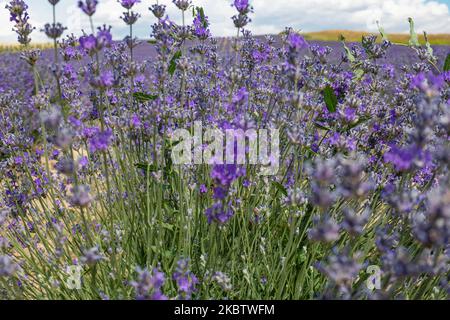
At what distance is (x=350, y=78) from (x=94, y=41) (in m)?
1.76

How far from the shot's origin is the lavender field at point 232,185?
137cm

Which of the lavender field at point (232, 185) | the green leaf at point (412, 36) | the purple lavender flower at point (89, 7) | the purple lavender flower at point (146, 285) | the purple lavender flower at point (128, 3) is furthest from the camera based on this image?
the green leaf at point (412, 36)

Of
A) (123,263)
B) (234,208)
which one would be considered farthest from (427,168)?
(123,263)

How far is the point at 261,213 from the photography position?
220 centimetres

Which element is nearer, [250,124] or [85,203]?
[85,203]

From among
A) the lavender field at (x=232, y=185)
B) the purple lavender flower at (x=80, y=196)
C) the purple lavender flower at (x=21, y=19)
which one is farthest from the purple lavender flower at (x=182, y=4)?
the purple lavender flower at (x=80, y=196)

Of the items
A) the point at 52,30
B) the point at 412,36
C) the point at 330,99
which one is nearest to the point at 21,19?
the point at 52,30

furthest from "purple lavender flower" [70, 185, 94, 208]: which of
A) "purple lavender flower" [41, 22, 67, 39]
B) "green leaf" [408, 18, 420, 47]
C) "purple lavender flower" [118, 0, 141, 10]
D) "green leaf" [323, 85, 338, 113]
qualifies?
"green leaf" [408, 18, 420, 47]

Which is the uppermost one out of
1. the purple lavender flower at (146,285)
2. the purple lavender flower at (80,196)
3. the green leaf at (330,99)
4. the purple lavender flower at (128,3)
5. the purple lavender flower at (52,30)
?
the purple lavender flower at (128,3)

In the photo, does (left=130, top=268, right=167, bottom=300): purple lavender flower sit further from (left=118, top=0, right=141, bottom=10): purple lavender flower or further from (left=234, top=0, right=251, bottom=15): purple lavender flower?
(left=234, top=0, right=251, bottom=15): purple lavender flower

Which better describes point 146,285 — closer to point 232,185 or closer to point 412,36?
point 232,185

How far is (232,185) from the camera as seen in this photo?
2.31 m

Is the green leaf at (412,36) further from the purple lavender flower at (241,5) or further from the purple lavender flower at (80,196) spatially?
the purple lavender flower at (80,196)
